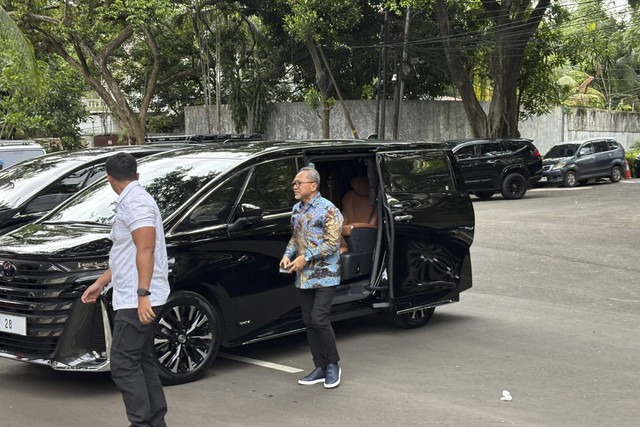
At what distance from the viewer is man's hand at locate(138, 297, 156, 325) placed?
188 inches

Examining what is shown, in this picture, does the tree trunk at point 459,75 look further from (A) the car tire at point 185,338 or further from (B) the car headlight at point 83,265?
(B) the car headlight at point 83,265

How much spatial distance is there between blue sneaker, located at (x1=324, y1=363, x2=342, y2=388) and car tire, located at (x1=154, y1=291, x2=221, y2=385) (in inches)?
35.7

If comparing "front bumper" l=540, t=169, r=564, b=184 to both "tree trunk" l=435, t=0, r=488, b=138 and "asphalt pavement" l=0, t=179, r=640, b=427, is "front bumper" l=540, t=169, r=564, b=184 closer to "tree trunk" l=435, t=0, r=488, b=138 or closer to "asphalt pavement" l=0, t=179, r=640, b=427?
"tree trunk" l=435, t=0, r=488, b=138

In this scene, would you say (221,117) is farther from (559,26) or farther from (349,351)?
(349,351)

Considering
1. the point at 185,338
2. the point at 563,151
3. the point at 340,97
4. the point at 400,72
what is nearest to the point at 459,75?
the point at 400,72

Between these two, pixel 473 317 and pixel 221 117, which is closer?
pixel 473 317

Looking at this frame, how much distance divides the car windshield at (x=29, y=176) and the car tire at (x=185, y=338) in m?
4.57

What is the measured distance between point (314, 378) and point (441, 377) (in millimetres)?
1012

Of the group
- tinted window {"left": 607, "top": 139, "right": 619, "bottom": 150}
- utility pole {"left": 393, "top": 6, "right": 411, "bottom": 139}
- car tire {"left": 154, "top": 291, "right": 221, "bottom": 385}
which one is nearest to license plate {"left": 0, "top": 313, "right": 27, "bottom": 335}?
car tire {"left": 154, "top": 291, "right": 221, "bottom": 385}

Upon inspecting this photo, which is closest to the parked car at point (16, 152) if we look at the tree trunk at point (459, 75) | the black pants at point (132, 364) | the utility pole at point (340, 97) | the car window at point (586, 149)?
the black pants at point (132, 364)

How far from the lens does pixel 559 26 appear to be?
34.2 metres

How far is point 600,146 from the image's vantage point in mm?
30641

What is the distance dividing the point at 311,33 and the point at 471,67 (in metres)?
8.97

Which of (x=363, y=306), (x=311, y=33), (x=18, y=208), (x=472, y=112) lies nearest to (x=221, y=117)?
(x=311, y=33)
